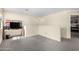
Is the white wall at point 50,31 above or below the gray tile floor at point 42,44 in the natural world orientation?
above

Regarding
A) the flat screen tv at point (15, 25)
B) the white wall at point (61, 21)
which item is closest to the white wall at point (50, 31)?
the white wall at point (61, 21)

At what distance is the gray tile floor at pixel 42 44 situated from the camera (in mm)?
1993

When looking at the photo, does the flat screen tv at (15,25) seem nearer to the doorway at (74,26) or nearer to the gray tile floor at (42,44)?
the gray tile floor at (42,44)

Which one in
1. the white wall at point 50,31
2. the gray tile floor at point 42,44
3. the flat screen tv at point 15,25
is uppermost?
the flat screen tv at point 15,25

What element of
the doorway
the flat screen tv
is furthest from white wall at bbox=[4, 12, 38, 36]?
the doorway

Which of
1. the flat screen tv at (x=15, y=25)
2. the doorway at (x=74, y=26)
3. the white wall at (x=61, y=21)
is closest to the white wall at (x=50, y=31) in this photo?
the white wall at (x=61, y=21)

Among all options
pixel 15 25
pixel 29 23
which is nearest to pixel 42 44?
pixel 29 23

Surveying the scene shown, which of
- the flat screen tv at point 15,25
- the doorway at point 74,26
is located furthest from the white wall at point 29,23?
the doorway at point 74,26

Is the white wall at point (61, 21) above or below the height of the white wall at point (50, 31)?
above

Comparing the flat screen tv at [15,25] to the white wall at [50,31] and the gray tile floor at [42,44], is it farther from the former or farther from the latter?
the white wall at [50,31]

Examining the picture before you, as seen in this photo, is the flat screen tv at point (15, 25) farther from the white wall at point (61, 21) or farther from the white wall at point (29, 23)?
the white wall at point (61, 21)
